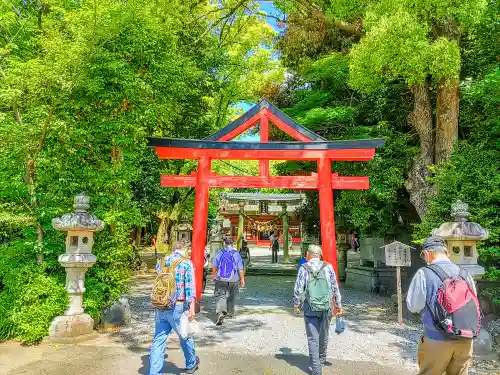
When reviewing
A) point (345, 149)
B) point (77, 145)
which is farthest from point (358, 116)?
point (77, 145)

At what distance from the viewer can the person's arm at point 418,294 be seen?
327cm

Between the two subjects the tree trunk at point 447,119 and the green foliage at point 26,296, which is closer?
the green foliage at point 26,296

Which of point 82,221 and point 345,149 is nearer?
point 82,221

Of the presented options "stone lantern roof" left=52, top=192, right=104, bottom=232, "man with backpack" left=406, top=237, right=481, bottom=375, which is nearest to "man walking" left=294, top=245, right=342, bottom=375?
"man with backpack" left=406, top=237, right=481, bottom=375

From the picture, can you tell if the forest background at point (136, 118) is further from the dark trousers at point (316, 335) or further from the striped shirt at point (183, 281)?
the dark trousers at point (316, 335)

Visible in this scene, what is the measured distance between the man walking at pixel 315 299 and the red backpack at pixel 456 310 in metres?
1.54

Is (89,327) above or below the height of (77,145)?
below

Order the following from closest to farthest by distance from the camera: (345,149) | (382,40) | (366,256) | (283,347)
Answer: (283,347) < (382,40) < (345,149) < (366,256)

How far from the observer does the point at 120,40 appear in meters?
7.31

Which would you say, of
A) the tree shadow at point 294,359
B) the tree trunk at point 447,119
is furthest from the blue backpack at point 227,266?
the tree trunk at point 447,119

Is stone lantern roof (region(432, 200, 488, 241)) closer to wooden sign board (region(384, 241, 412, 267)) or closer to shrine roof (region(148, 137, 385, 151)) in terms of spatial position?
wooden sign board (region(384, 241, 412, 267))

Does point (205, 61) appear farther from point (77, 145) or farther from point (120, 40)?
point (77, 145)

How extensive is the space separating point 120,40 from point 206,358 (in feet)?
19.3

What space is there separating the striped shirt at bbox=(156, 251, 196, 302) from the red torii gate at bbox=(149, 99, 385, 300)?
13.5 ft
